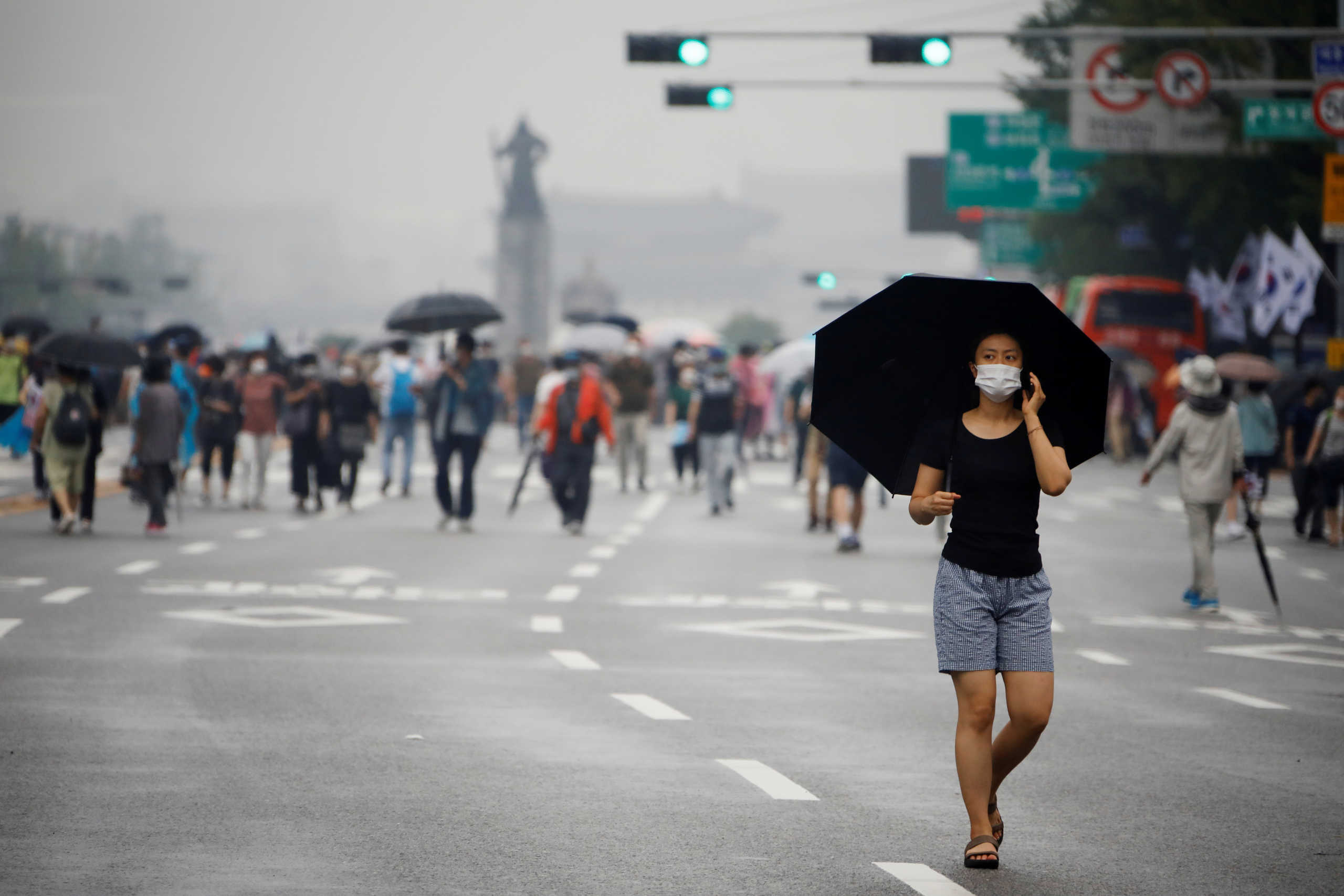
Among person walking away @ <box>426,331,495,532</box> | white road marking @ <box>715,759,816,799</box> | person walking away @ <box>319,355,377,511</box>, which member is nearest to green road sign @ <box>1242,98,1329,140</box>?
person walking away @ <box>426,331,495,532</box>

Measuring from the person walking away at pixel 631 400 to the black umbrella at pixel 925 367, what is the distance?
20761 mm

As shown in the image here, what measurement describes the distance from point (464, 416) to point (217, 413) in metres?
3.76

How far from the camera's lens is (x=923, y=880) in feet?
19.7

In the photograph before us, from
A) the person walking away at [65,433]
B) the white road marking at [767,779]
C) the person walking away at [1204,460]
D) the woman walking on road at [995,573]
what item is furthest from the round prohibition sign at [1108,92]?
the woman walking on road at [995,573]

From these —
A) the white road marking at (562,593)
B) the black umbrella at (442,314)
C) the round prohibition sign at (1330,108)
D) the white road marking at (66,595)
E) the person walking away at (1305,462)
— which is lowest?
the white road marking at (562,593)

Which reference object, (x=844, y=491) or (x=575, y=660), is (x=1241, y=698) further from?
(x=844, y=491)

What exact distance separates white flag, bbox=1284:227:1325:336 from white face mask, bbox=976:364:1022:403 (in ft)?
72.7

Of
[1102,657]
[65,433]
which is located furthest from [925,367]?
[65,433]

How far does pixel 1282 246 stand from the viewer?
2945 centimetres

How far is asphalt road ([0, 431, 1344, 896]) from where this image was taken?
20.3 feet

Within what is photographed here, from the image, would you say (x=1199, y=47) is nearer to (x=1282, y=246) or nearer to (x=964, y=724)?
(x=1282, y=246)

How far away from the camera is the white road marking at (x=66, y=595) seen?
1347 cm

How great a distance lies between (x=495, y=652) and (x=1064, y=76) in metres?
36.0

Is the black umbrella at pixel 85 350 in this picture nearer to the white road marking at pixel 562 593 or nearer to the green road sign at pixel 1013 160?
the white road marking at pixel 562 593
